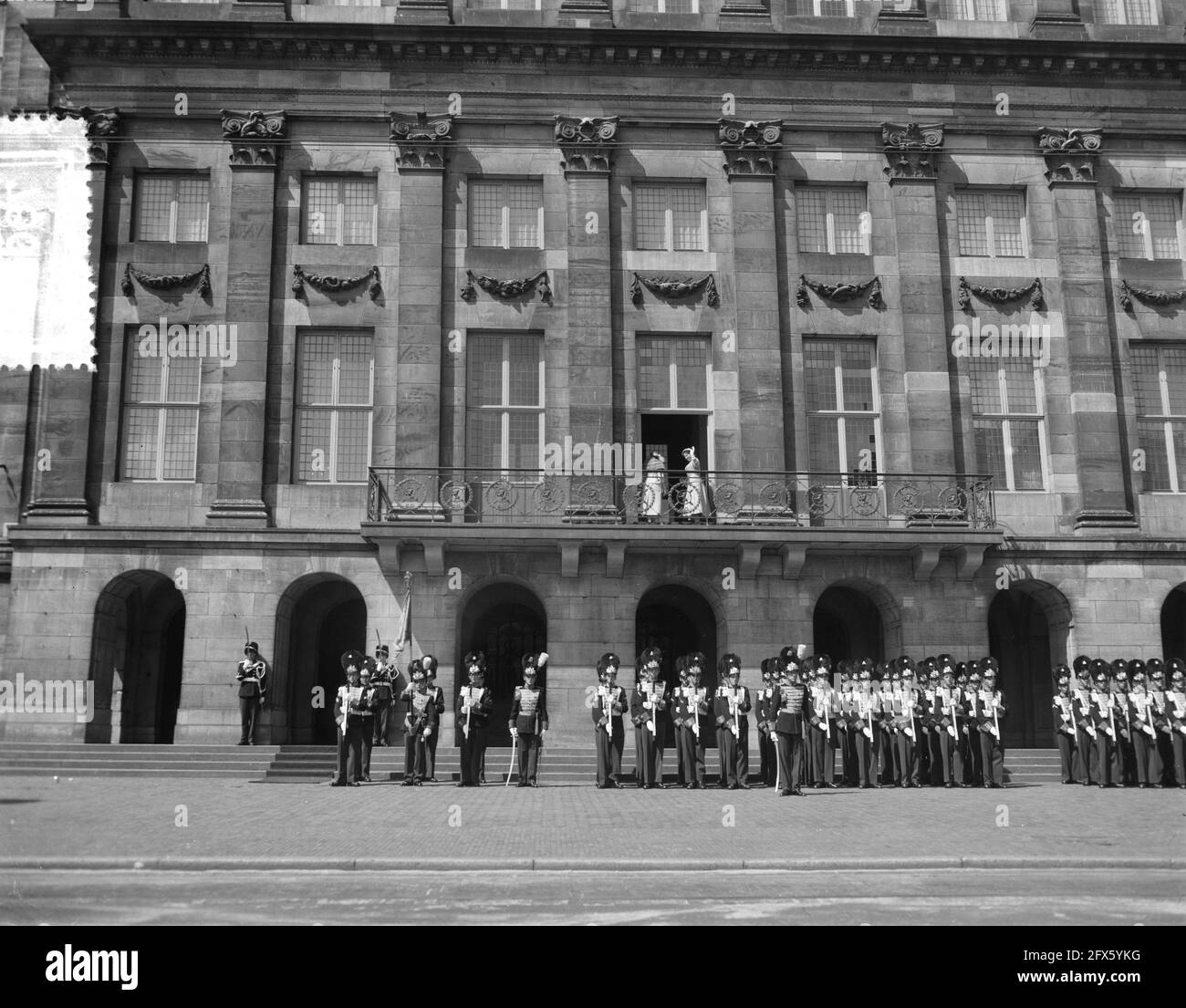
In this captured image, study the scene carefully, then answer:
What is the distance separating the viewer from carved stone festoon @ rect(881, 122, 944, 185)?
2925cm

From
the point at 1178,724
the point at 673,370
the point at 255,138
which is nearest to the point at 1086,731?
the point at 1178,724

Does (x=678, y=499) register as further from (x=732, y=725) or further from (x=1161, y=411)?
(x=1161, y=411)

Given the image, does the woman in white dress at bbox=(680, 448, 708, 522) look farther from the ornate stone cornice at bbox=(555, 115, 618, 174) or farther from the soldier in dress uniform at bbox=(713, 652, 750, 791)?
the ornate stone cornice at bbox=(555, 115, 618, 174)

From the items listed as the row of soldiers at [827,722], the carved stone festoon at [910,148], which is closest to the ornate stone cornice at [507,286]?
the carved stone festoon at [910,148]

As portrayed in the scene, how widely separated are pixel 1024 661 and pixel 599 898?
22.1m

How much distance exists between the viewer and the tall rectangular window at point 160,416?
27.8 m

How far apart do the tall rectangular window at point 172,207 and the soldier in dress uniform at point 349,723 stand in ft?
41.9

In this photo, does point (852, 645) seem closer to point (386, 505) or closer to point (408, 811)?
point (386, 505)

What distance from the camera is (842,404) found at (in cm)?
2870

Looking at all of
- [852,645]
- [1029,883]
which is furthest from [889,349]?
[1029,883]

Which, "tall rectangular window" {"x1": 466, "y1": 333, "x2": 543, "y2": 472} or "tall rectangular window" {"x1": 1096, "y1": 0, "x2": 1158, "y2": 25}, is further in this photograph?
"tall rectangular window" {"x1": 1096, "y1": 0, "x2": 1158, "y2": 25}

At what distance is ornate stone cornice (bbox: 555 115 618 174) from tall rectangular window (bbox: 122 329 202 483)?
32.4 feet

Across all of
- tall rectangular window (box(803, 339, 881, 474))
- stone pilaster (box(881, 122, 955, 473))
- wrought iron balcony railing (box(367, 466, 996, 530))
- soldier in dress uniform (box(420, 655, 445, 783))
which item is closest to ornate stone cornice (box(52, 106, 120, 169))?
wrought iron balcony railing (box(367, 466, 996, 530))
